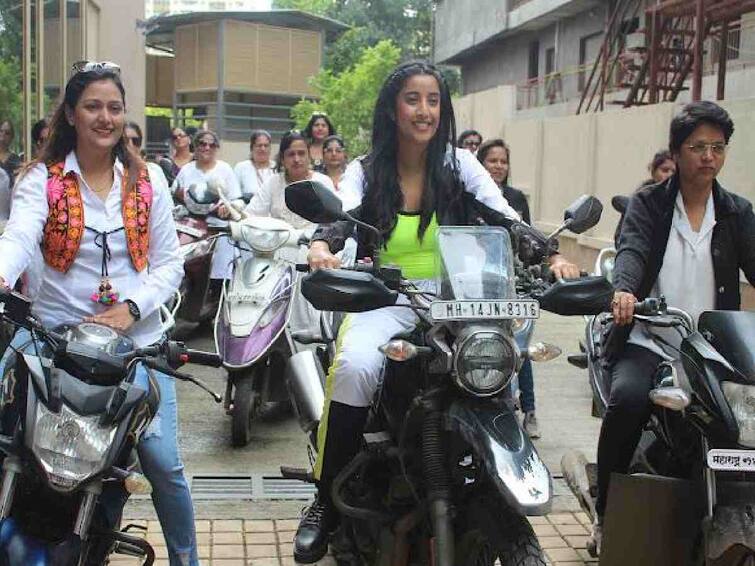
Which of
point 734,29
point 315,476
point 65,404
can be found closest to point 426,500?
point 315,476

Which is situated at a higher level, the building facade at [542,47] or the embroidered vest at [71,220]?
the building facade at [542,47]

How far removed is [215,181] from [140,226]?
432 cm

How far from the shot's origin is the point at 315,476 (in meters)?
3.79

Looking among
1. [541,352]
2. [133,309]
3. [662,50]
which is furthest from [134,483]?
[662,50]

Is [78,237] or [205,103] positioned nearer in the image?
[78,237]

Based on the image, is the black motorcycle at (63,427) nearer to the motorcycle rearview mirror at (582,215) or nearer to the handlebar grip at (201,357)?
the handlebar grip at (201,357)

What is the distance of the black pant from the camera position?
157 inches

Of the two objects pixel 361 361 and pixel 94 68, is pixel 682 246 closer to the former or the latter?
pixel 361 361

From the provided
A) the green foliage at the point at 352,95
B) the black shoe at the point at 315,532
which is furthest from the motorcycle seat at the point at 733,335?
the green foliage at the point at 352,95

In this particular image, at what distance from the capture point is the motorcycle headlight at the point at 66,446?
2.86 m

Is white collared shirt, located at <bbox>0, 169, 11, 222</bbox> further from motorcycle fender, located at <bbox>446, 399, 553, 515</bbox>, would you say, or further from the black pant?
motorcycle fender, located at <bbox>446, 399, 553, 515</bbox>

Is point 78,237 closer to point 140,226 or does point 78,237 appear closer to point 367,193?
point 140,226

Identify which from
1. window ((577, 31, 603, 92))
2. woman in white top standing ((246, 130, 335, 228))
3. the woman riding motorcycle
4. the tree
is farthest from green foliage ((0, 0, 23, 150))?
the tree

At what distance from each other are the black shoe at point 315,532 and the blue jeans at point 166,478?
39 centimetres
